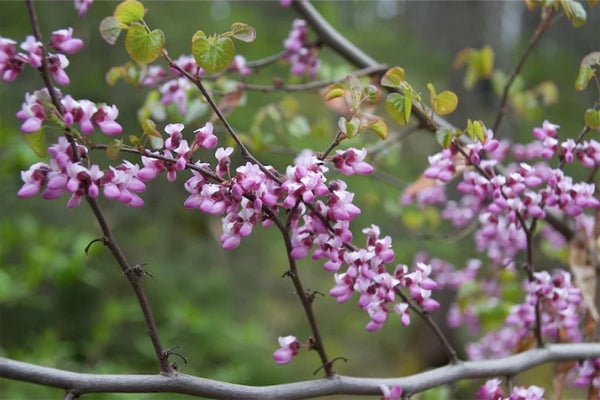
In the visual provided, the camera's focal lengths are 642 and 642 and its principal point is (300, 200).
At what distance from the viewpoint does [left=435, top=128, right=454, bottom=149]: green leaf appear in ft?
2.73

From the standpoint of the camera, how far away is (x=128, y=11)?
0.71 m

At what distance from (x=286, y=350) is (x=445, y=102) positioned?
398mm

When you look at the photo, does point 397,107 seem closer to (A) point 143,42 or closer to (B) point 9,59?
(A) point 143,42

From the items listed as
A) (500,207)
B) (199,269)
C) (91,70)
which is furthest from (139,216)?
(500,207)

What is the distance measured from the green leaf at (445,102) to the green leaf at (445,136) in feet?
0.13

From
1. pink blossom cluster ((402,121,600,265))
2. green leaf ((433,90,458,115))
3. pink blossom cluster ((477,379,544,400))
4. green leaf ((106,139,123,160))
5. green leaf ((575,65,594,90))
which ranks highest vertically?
green leaf ((433,90,458,115))

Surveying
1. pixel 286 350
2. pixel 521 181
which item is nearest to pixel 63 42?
pixel 286 350

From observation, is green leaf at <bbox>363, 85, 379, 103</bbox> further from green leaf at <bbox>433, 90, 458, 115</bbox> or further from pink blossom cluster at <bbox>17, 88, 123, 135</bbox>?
pink blossom cluster at <bbox>17, 88, 123, 135</bbox>

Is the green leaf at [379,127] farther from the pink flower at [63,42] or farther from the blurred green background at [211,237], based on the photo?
the blurred green background at [211,237]

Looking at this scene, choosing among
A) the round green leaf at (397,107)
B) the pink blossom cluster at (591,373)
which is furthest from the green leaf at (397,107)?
the pink blossom cluster at (591,373)

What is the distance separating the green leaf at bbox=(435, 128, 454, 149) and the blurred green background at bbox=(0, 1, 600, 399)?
77 cm

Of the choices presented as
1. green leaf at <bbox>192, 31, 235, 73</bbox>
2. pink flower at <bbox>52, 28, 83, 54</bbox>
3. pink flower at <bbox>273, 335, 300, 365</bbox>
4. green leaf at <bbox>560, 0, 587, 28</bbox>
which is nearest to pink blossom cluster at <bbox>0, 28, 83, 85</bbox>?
pink flower at <bbox>52, 28, 83, 54</bbox>

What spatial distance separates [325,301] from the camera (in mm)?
4336

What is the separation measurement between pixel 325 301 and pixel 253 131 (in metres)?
2.91
